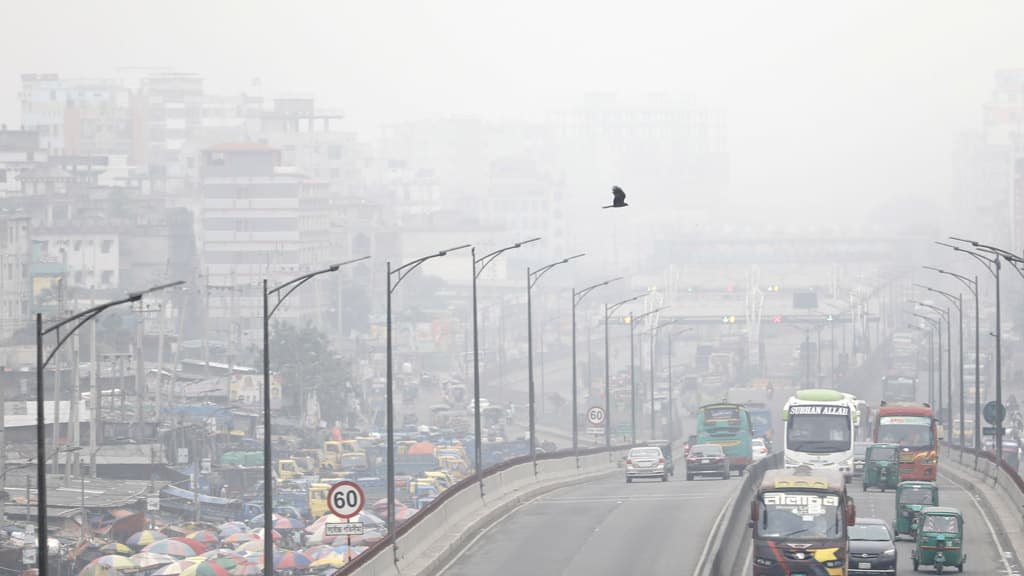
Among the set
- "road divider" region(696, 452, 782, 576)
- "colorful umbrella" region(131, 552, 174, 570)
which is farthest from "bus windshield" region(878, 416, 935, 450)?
"colorful umbrella" region(131, 552, 174, 570)

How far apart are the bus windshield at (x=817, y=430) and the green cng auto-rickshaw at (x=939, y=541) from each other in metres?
18.7

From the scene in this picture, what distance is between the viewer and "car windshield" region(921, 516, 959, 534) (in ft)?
149

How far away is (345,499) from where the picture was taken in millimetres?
39062

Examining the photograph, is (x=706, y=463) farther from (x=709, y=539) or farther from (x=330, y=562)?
(x=709, y=539)

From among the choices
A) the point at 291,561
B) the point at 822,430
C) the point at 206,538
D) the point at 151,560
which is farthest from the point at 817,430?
the point at 206,538

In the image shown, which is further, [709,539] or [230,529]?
[230,529]

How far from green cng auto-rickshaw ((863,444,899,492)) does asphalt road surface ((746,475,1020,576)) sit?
1.67 ft

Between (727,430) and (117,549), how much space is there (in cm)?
2991

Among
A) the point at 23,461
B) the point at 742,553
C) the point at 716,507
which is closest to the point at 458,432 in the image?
the point at 23,461

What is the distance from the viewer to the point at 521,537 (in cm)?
5128

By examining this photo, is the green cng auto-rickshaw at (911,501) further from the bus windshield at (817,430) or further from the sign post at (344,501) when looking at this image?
the sign post at (344,501)

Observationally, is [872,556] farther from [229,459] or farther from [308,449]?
[308,449]

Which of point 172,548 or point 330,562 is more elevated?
point 330,562

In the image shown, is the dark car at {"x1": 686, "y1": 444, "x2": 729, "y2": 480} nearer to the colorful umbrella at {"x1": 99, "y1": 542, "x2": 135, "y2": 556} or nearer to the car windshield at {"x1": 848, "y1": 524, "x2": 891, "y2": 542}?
the colorful umbrella at {"x1": 99, "y1": 542, "x2": 135, "y2": 556}
